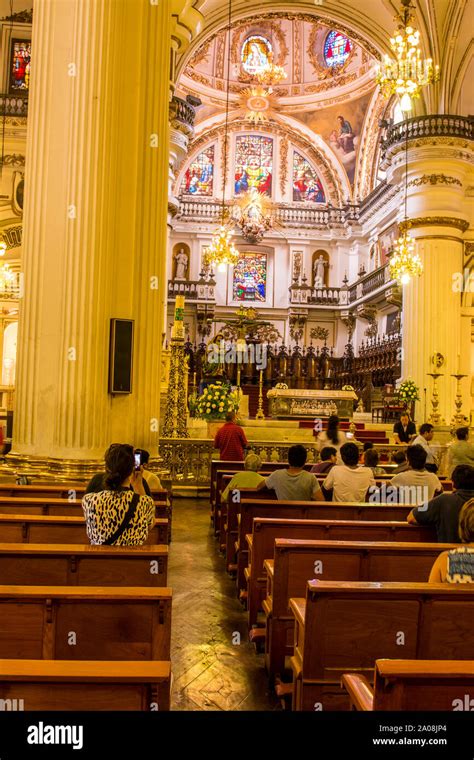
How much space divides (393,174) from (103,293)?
709 inches

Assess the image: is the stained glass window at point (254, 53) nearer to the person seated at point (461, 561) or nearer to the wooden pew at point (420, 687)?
the person seated at point (461, 561)

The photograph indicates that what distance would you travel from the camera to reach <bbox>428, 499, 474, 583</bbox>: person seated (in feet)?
10.7

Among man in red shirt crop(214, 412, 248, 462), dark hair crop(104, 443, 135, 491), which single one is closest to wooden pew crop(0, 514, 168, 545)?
dark hair crop(104, 443, 135, 491)

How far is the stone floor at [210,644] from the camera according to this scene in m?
3.68

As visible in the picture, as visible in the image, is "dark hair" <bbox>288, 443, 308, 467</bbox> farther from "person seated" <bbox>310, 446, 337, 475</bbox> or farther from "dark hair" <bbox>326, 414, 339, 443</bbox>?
"dark hair" <bbox>326, 414, 339, 443</bbox>

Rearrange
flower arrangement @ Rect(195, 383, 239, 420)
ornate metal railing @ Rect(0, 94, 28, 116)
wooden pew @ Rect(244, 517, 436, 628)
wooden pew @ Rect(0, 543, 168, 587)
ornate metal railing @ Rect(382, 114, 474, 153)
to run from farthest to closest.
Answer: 1. ornate metal railing @ Rect(382, 114, 474, 153)
2. ornate metal railing @ Rect(0, 94, 28, 116)
3. flower arrangement @ Rect(195, 383, 239, 420)
4. wooden pew @ Rect(244, 517, 436, 628)
5. wooden pew @ Rect(0, 543, 168, 587)

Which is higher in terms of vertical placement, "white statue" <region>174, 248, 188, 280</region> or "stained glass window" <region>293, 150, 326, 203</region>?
"stained glass window" <region>293, 150, 326, 203</region>

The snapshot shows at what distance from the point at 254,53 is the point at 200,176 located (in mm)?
5854

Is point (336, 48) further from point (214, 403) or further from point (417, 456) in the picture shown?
point (417, 456)

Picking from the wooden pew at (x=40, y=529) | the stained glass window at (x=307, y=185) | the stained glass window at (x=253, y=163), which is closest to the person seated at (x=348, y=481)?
the wooden pew at (x=40, y=529)

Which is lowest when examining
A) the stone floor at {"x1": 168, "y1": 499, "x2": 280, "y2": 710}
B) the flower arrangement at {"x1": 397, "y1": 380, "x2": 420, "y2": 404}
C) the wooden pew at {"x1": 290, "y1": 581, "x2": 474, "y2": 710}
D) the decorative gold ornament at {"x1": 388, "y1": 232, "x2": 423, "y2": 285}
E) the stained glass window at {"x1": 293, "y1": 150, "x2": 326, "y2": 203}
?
the stone floor at {"x1": 168, "y1": 499, "x2": 280, "y2": 710}

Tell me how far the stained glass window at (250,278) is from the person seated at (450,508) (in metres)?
28.7
